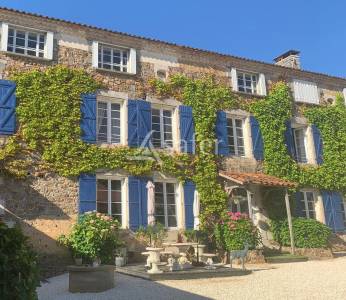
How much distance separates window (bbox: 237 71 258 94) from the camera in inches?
617

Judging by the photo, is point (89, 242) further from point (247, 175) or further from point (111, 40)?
point (111, 40)

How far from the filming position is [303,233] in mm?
13367

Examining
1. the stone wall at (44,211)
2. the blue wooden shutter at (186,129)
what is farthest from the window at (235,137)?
the stone wall at (44,211)

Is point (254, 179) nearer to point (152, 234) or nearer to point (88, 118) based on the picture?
point (152, 234)

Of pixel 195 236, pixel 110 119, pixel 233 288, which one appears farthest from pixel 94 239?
pixel 110 119

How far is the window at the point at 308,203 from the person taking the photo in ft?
49.3

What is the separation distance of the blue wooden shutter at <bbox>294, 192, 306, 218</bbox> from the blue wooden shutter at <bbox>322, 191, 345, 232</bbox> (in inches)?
39.7

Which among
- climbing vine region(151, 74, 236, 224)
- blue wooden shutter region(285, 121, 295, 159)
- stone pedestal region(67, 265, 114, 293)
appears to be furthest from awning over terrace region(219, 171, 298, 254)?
stone pedestal region(67, 265, 114, 293)

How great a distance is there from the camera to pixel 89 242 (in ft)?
32.0

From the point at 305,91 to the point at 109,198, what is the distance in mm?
9978

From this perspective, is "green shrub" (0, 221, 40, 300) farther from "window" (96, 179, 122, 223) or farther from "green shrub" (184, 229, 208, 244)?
"green shrub" (184, 229, 208, 244)

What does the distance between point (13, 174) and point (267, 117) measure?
9.56m

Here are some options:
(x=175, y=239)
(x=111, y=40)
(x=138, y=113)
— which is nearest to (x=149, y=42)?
(x=111, y=40)

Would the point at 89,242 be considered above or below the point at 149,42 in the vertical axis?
below
